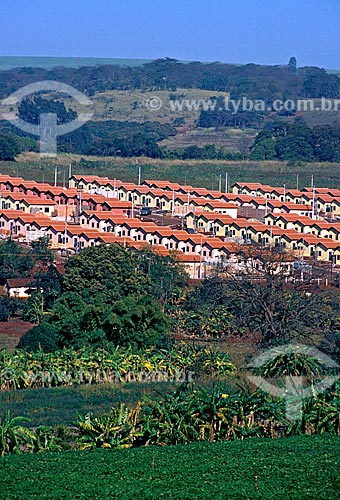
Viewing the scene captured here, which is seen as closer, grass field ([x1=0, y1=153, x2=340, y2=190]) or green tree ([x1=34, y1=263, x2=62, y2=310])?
green tree ([x1=34, y1=263, x2=62, y2=310])

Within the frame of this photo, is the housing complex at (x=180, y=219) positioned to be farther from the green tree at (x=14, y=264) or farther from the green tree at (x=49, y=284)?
the green tree at (x=49, y=284)

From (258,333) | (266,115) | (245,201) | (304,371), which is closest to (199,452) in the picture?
(304,371)

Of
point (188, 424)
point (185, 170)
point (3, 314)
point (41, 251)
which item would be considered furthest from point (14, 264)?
point (185, 170)

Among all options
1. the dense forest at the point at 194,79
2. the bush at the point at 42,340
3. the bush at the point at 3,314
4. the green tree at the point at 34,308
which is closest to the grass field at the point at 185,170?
the green tree at the point at 34,308

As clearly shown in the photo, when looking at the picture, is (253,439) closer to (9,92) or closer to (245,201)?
(245,201)

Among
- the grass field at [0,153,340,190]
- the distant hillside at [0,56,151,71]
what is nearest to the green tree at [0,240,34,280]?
the grass field at [0,153,340,190]

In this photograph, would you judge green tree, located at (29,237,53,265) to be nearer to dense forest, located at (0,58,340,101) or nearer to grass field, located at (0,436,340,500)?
grass field, located at (0,436,340,500)

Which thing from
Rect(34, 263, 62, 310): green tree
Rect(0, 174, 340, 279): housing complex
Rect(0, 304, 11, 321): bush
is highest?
Rect(0, 174, 340, 279): housing complex
